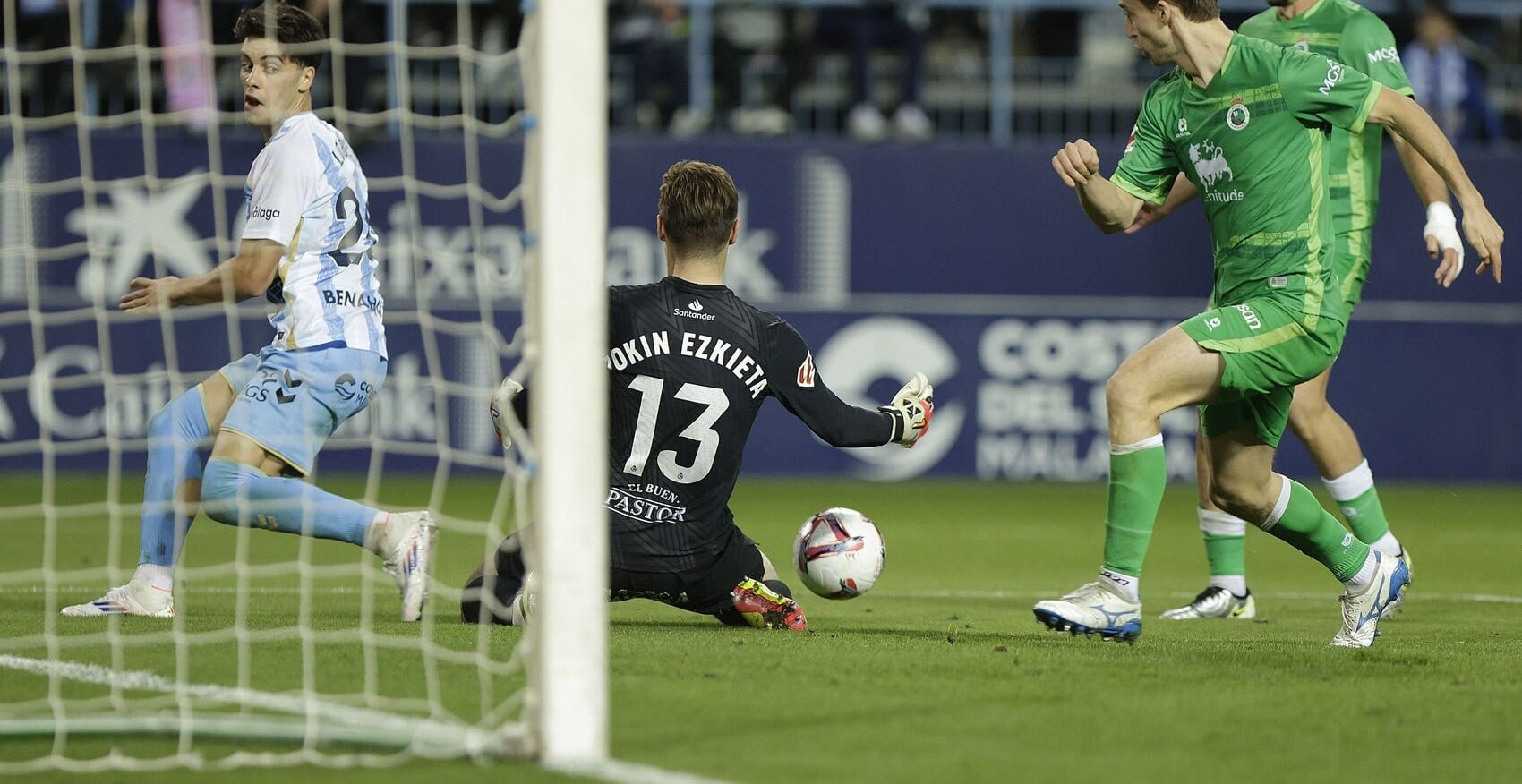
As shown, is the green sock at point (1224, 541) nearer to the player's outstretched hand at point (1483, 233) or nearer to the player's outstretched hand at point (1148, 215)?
the player's outstretched hand at point (1148, 215)

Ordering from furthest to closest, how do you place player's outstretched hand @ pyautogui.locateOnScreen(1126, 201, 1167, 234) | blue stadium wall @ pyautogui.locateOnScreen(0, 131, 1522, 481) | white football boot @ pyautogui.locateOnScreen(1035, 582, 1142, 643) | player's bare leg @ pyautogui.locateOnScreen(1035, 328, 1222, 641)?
blue stadium wall @ pyautogui.locateOnScreen(0, 131, 1522, 481) < player's outstretched hand @ pyautogui.locateOnScreen(1126, 201, 1167, 234) < player's bare leg @ pyautogui.locateOnScreen(1035, 328, 1222, 641) < white football boot @ pyautogui.locateOnScreen(1035, 582, 1142, 643)

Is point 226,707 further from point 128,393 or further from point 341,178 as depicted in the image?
point 128,393

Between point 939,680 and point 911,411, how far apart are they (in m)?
1.30

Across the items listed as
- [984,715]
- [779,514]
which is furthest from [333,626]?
[779,514]

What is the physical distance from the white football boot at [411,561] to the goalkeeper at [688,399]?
20cm

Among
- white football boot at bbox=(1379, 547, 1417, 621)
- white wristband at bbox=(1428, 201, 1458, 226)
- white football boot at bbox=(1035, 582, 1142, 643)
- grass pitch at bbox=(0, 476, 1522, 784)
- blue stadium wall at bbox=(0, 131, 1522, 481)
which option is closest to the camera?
grass pitch at bbox=(0, 476, 1522, 784)

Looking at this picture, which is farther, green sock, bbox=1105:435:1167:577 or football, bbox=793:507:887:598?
football, bbox=793:507:887:598

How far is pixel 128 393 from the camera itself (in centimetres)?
1403

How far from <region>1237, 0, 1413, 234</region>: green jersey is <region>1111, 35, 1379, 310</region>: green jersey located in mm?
860

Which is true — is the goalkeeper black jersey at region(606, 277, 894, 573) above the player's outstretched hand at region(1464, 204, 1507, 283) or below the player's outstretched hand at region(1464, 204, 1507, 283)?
below

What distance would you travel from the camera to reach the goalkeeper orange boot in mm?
5945

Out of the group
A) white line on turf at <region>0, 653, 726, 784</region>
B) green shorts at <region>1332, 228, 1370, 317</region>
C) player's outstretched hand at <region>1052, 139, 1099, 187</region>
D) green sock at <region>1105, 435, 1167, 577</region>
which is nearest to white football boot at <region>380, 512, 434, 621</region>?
white line on turf at <region>0, 653, 726, 784</region>

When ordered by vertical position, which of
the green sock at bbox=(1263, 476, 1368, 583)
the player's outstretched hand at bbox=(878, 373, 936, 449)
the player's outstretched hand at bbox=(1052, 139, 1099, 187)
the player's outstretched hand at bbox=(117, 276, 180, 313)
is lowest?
the green sock at bbox=(1263, 476, 1368, 583)

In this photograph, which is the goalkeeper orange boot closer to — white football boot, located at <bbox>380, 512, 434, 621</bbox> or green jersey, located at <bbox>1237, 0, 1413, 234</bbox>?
white football boot, located at <bbox>380, 512, 434, 621</bbox>
